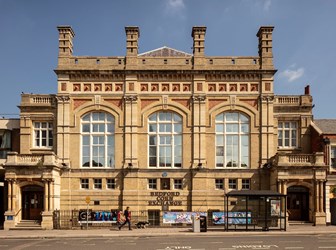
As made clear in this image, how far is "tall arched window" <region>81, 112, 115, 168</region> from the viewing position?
41188 millimetres

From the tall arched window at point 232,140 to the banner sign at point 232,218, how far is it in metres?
5.53

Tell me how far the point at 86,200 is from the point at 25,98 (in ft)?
37.8

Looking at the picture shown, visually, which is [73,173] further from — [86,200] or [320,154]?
[320,154]

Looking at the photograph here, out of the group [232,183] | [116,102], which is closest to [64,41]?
[116,102]

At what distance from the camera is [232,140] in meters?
41.4

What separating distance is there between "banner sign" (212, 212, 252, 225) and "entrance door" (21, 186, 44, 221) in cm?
1510

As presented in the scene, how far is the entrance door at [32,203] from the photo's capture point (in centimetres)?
3991

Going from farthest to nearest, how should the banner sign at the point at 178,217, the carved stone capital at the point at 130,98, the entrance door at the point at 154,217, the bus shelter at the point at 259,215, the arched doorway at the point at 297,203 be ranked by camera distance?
the carved stone capital at the point at 130,98 < the entrance door at the point at 154,217 < the arched doorway at the point at 297,203 < the banner sign at the point at 178,217 < the bus shelter at the point at 259,215

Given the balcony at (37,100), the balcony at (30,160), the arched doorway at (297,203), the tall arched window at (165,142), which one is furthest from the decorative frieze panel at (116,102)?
the arched doorway at (297,203)

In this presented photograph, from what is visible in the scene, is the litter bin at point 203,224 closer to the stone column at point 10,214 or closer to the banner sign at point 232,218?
the banner sign at point 232,218

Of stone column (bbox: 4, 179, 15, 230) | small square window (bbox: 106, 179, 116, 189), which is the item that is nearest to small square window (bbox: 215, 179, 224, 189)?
small square window (bbox: 106, 179, 116, 189)

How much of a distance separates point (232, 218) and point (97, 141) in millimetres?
14175

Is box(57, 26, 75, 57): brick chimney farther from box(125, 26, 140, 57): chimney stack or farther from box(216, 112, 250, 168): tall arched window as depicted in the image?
box(216, 112, 250, 168): tall arched window

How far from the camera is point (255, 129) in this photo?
41.2 meters
